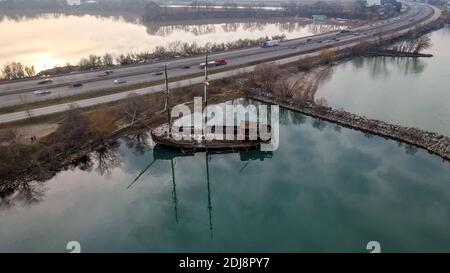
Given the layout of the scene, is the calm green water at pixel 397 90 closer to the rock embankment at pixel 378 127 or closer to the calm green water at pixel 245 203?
the rock embankment at pixel 378 127

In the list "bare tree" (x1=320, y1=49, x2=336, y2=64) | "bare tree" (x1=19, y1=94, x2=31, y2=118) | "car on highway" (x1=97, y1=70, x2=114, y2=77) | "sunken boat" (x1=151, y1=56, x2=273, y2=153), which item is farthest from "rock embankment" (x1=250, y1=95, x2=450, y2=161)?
"bare tree" (x1=19, y1=94, x2=31, y2=118)

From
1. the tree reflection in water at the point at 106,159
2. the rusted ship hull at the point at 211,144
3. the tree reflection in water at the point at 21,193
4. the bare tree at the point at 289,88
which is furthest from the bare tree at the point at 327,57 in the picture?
the tree reflection in water at the point at 21,193

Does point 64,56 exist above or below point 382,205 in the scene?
above

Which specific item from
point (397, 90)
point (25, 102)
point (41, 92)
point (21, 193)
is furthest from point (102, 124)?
point (397, 90)

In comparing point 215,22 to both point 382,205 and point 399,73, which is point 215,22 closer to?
point 399,73

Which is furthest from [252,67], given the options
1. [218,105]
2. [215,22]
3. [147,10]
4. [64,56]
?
[147,10]

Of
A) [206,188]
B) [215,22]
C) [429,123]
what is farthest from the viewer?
[215,22]

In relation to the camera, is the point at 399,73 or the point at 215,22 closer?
the point at 399,73
